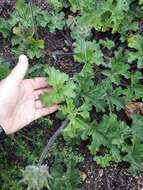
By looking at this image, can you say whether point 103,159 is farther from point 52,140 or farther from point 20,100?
point 20,100

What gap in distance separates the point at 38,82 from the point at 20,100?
0.62 feet

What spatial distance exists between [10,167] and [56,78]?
72cm

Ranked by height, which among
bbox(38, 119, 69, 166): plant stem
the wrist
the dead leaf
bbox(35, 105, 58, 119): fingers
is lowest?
the dead leaf

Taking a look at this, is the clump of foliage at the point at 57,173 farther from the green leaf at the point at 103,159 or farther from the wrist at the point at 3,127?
the wrist at the point at 3,127

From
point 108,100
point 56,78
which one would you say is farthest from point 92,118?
point 56,78

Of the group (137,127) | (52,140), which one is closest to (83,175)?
(52,140)

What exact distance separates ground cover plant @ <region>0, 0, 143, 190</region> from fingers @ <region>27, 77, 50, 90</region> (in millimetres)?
56

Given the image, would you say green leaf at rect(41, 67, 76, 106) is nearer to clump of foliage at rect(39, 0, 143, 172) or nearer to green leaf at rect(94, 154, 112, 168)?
clump of foliage at rect(39, 0, 143, 172)

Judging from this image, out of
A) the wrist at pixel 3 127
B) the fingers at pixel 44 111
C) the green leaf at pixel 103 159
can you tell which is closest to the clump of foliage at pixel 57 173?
the green leaf at pixel 103 159

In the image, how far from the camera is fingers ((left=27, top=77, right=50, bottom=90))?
10.8 ft

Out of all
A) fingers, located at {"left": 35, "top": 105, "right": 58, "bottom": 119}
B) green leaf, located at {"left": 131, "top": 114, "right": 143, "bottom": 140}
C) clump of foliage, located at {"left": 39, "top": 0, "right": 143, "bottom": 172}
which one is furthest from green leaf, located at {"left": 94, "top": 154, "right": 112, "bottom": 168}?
fingers, located at {"left": 35, "top": 105, "right": 58, "bottom": 119}

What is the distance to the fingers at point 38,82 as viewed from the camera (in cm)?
330

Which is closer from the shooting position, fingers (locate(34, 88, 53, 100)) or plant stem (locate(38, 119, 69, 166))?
plant stem (locate(38, 119, 69, 166))

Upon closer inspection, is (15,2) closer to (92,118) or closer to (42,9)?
(42,9)
